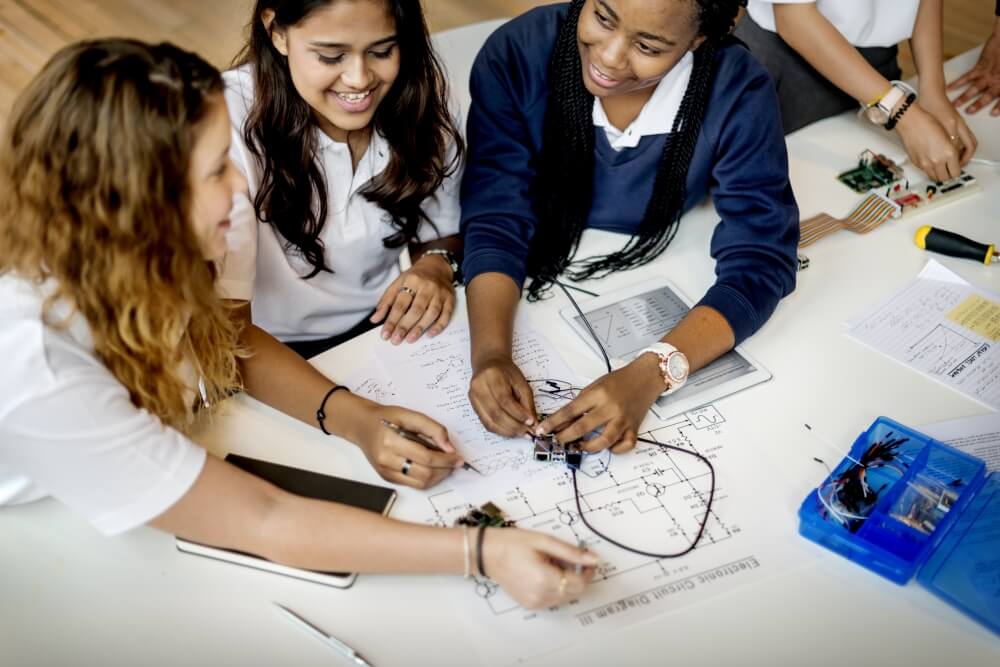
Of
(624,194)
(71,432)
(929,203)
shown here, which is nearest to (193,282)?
(71,432)

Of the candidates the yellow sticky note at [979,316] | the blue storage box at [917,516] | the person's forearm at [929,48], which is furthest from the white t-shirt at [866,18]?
the blue storage box at [917,516]

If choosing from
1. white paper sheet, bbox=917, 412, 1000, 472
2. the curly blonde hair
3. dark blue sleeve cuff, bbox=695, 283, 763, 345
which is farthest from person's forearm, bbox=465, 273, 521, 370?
white paper sheet, bbox=917, 412, 1000, 472

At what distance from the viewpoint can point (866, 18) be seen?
6.33ft

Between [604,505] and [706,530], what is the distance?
0.44 ft

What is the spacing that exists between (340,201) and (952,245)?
43.4 inches

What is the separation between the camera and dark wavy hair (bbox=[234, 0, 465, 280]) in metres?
1.36

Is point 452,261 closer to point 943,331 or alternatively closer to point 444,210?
point 444,210

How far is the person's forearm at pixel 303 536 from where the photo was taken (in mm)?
1041

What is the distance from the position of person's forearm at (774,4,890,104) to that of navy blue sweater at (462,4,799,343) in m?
0.46

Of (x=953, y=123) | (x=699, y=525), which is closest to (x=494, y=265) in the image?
(x=699, y=525)

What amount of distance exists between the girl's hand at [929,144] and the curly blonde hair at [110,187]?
1408mm

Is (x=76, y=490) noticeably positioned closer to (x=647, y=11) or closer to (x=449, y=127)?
(x=449, y=127)

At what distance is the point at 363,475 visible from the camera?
3.96 feet

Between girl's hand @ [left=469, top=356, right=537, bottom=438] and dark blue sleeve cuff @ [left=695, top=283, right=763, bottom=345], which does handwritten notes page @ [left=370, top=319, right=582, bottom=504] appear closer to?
girl's hand @ [left=469, top=356, right=537, bottom=438]
